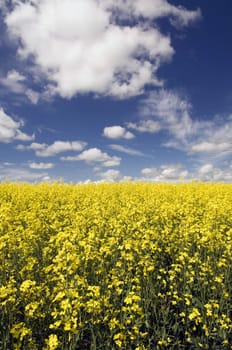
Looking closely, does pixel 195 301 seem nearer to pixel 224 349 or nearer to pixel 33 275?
pixel 224 349

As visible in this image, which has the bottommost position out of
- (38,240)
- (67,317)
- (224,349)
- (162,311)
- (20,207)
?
(224,349)

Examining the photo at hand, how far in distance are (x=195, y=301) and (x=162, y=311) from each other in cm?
72

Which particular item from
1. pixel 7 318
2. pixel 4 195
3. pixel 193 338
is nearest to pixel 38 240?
pixel 7 318

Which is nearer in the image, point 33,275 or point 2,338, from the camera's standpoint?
point 2,338

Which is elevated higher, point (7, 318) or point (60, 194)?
point (60, 194)

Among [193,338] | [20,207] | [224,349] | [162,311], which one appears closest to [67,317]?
[162,311]

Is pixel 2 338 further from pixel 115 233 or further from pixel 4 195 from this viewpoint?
pixel 4 195

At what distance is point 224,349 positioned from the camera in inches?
175

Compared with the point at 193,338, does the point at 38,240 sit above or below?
above

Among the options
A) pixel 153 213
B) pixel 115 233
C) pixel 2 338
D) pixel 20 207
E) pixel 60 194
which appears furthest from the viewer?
pixel 60 194

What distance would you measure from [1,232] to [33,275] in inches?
64.2

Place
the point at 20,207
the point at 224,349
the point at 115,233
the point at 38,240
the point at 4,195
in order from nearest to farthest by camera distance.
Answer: the point at 224,349 → the point at 115,233 → the point at 38,240 → the point at 20,207 → the point at 4,195

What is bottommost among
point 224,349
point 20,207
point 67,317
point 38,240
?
point 224,349

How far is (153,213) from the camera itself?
853 cm
